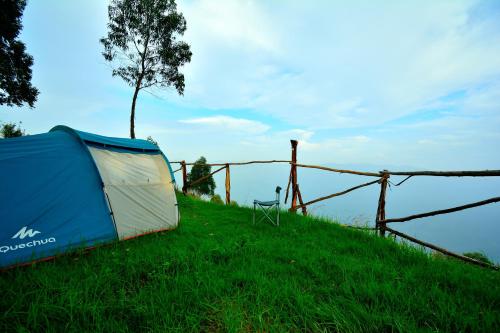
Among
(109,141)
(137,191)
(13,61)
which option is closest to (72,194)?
(137,191)

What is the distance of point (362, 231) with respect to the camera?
175 inches

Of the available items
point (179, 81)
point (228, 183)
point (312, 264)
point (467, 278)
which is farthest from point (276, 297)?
point (179, 81)

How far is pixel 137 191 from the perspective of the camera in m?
4.23

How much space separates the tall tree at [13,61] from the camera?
1033 cm

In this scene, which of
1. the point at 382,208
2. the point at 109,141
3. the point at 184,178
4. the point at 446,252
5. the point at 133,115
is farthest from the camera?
the point at 133,115

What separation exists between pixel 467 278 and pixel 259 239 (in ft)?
9.69

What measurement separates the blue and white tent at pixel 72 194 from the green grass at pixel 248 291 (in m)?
0.32

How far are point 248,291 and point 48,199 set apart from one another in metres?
3.16

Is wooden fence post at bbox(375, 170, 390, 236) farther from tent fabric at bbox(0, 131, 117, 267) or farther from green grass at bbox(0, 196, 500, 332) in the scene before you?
tent fabric at bbox(0, 131, 117, 267)

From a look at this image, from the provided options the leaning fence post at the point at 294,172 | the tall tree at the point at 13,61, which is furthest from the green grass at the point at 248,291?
the tall tree at the point at 13,61

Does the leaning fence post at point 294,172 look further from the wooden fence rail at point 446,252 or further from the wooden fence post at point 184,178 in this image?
the wooden fence post at point 184,178

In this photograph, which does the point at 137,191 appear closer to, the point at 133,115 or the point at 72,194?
the point at 72,194

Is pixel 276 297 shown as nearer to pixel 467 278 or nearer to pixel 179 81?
pixel 467 278

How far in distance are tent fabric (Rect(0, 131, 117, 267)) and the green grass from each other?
27 centimetres
